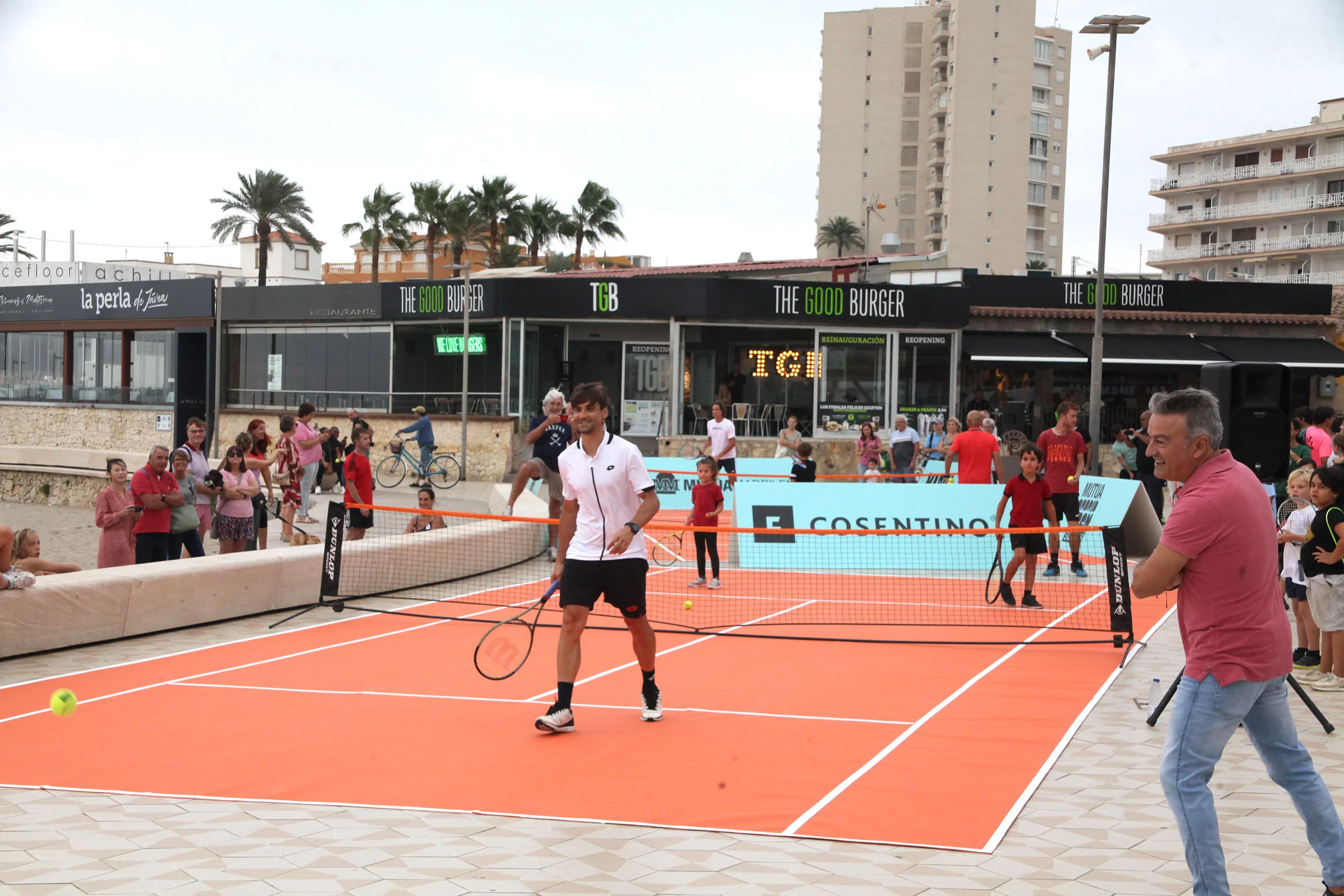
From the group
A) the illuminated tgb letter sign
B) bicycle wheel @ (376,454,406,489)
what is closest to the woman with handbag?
bicycle wheel @ (376,454,406,489)

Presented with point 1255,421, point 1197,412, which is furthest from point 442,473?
point 1197,412

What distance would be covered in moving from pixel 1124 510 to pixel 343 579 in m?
9.81

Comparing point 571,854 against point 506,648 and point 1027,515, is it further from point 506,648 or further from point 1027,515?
point 1027,515

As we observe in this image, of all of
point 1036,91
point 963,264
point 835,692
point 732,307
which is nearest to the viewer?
point 835,692

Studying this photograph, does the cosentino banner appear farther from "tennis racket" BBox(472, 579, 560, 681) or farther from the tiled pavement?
the tiled pavement

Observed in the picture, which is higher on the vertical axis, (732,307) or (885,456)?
(732,307)

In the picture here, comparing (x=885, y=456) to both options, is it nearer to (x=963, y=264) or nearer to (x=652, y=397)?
(x=652, y=397)

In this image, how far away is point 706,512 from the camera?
45.7 feet

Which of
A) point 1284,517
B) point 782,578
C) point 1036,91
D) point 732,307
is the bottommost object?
point 782,578

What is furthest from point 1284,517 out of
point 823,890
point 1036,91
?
point 1036,91

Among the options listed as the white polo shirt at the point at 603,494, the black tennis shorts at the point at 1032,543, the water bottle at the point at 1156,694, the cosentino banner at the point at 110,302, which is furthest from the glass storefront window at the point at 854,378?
the white polo shirt at the point at 603,494

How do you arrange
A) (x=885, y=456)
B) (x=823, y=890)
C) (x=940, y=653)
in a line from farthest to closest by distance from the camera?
(x=885, y=456)
(x=940, y=653)
(x=823, y=890)

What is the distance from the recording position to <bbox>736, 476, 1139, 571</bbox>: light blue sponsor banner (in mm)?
15242

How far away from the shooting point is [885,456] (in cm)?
2564
